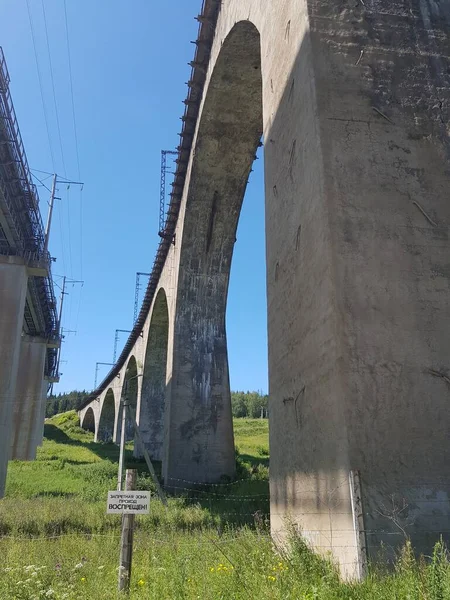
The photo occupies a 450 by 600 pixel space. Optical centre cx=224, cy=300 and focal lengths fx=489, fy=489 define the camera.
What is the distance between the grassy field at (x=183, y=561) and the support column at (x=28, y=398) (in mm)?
19339

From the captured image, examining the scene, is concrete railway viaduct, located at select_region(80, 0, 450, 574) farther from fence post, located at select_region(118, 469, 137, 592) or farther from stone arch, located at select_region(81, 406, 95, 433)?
stone arch, located at select_region(81, 406, 95, 433)

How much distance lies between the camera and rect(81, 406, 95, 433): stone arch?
71.8 m

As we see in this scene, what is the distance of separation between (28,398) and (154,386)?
8.90 metres

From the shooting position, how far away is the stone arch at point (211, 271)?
578 inches

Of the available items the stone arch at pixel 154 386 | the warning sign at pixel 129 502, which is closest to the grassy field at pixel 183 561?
the warning sign at pixel 129 502

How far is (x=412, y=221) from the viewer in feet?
18.3

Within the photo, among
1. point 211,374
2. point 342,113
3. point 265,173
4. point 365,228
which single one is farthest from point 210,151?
point 365,228

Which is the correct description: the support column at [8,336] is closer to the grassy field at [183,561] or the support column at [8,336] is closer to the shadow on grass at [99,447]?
the grassy field at [183,561]

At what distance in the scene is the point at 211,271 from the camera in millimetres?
18281

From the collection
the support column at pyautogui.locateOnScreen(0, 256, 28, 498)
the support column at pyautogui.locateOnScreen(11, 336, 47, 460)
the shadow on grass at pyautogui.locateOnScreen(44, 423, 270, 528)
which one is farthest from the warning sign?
the support column at pyautogui.locateOnScreen(11, 336, 47, 460)

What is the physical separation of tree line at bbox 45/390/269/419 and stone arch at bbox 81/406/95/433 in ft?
47.0

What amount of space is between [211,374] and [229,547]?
11045mm

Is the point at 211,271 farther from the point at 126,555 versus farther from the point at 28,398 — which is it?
the point at 28,398

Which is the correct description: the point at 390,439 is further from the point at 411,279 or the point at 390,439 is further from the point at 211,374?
the point at 211,374
